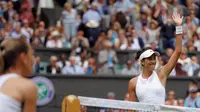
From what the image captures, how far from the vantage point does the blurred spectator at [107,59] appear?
60.6ft

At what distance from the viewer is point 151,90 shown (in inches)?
321

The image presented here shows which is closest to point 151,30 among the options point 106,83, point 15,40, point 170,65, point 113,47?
point 113,47

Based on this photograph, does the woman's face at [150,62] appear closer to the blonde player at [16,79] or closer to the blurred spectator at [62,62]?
the blonde player at [16,79]

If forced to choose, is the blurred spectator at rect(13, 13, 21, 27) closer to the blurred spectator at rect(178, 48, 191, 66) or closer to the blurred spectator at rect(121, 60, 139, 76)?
the blurred spectator at rect(121, 60, 139, 76)

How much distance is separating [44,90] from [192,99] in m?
3.38

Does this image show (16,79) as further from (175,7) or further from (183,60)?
(175,7)

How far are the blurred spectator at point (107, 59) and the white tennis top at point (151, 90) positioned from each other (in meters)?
10.1

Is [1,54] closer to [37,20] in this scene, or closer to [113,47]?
[113,47]

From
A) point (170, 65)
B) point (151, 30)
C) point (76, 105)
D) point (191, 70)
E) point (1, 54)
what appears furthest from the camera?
point (151, 30)

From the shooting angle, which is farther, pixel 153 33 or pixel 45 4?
pixel 45 4

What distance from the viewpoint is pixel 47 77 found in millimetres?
17484

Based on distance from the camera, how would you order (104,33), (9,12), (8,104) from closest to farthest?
1. (8,104)
2. (104,33)
3. (9,12)

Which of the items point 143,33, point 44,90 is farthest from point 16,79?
point 143,33

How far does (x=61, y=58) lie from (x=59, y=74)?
911 millimetres
